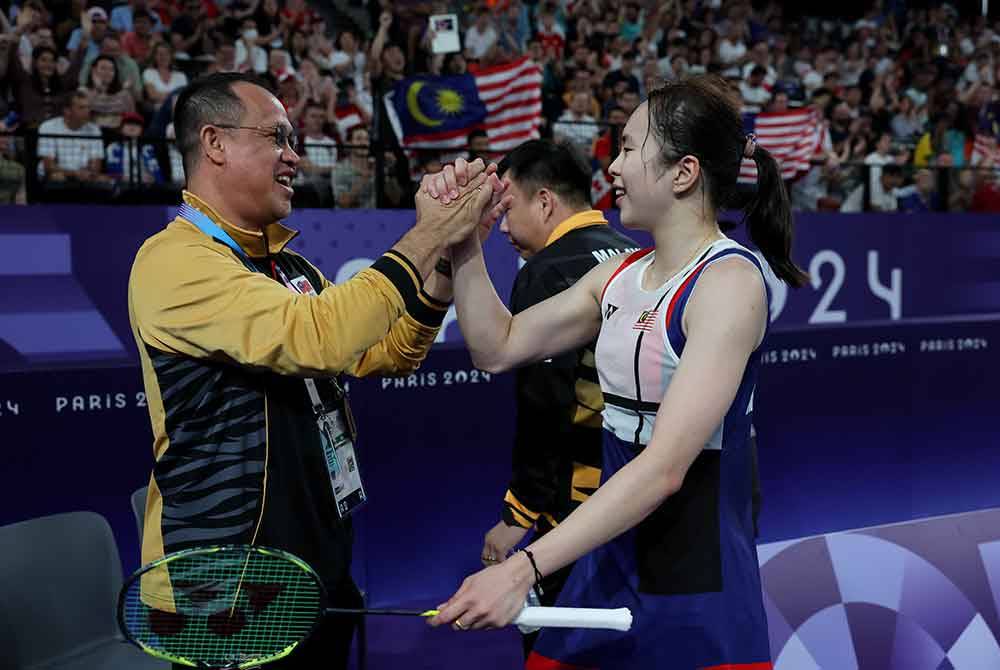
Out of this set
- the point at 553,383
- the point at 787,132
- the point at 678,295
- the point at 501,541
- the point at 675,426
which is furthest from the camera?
the point at 787,132

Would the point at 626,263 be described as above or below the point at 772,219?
below

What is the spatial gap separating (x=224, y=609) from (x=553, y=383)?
1.34 m

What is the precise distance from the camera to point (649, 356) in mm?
1951

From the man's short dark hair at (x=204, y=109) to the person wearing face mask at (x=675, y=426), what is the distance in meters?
0.82

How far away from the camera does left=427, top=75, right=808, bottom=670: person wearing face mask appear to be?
1800 mm

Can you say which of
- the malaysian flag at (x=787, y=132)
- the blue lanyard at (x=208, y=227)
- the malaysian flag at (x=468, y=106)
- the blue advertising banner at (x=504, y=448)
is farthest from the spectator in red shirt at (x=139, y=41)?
the blue lanyard at (x=208, y=227)

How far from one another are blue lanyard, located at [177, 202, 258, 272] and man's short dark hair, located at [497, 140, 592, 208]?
1.31 metres

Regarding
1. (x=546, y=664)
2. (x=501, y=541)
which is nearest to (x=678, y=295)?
(x=546, y=664)

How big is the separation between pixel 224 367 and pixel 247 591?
44 centimetres

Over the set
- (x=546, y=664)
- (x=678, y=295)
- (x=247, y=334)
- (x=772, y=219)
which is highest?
(x=772, y=219)

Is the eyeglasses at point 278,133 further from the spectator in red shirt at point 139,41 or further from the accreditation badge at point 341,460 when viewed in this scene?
the spectator in red shirt at point 139,41

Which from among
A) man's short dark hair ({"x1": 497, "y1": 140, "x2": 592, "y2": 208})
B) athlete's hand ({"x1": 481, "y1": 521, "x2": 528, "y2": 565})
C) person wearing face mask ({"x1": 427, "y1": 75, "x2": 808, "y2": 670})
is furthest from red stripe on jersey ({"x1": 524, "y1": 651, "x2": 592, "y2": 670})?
man's short dark hair ({"x1": 497, "y1": 140, "x2": 592, "y2": 208})

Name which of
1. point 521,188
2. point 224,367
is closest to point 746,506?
point 224,367

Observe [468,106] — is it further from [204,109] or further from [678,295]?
[678,295]
